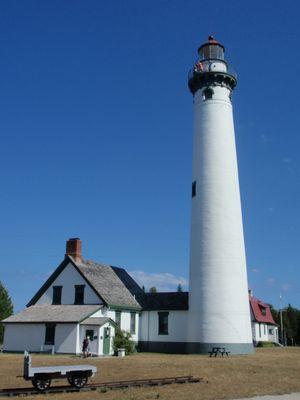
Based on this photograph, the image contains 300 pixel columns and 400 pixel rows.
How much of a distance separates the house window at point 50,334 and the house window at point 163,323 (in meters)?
7.92

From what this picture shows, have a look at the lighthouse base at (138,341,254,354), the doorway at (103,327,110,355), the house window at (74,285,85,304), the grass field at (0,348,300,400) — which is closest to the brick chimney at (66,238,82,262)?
the house window at (74,285,85,304)

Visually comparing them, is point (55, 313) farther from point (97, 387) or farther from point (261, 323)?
point (261, 323)

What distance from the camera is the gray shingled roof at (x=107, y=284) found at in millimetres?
34781

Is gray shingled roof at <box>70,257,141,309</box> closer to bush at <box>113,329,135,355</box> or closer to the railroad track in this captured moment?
bush at <box>113,329,135,355</box>

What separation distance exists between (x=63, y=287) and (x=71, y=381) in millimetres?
21500

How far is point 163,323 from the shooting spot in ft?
120

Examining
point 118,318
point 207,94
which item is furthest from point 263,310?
point 207,94

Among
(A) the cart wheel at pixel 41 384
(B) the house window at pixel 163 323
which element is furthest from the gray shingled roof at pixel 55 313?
(A) the cart wheel at pixel 41 384

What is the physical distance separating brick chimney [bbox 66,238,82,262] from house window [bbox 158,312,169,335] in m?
7.16

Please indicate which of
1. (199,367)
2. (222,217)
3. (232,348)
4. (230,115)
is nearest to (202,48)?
(230,115)

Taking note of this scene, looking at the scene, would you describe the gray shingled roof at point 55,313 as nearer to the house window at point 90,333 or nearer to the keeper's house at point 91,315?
the keeper's house at point 91,315

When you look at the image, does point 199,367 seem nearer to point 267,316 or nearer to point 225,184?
point 225,184

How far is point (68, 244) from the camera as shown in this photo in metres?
36.8

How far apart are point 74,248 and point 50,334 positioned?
6441 millimetres
